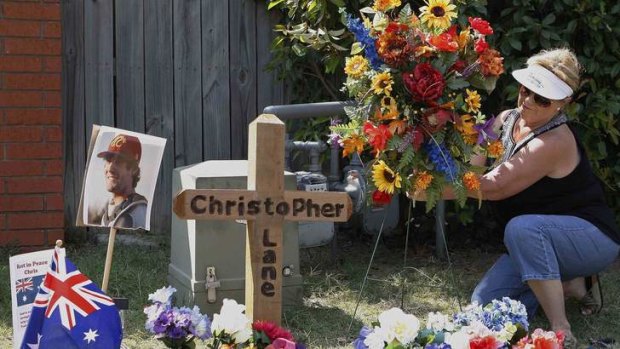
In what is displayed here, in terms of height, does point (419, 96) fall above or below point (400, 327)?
above

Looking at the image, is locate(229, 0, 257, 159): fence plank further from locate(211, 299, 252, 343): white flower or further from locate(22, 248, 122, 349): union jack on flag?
locate(211, 299, 252, 343): white flower

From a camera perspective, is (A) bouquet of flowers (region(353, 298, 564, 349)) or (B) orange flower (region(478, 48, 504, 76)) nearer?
(A) bouquet of flowers (region(353, 298, 564, 349))

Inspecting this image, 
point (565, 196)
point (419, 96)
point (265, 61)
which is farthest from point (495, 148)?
point (265, 61)

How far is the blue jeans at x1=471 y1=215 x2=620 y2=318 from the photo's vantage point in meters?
4.00

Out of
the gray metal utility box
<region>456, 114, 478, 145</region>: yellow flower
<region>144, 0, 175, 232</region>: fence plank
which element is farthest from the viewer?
<region>144, 0, 175, 232</region>: fence plank

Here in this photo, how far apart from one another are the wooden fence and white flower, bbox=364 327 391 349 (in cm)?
315

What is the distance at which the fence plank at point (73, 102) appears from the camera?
5.54 m

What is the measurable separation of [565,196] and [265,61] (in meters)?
2.48

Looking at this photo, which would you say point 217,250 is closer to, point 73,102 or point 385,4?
point 385,4

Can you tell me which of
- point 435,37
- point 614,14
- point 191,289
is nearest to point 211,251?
point 191,289

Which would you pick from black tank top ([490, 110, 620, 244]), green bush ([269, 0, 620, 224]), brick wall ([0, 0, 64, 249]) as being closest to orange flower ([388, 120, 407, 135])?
black tank top ([490, 110, 620, 244])

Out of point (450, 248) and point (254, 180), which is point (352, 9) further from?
point (254, 180)

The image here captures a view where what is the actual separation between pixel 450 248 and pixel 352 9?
1.70 meters

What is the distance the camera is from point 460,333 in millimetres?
2820
